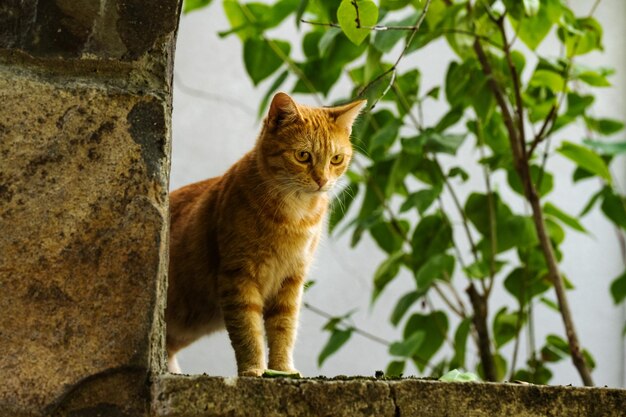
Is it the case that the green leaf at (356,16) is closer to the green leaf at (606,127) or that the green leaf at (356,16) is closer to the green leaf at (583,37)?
the green leaf at (583,37)

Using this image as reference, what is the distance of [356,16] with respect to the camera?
105cm

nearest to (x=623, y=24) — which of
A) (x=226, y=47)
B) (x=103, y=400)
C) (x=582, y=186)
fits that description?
(x=582, y=186)

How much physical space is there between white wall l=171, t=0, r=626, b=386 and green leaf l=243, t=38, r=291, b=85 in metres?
0.92

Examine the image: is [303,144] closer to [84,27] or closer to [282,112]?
[282,112]

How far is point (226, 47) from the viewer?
2.87 meters

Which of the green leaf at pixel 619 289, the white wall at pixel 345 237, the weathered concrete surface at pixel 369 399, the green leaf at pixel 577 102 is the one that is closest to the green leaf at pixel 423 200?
the green leaf at pixel 577 102

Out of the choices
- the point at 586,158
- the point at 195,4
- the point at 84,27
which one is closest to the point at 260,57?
the point at 195,4

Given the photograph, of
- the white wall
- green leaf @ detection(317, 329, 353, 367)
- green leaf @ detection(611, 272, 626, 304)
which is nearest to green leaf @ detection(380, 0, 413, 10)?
green leaf @ detection(317, 329, 353, 367)

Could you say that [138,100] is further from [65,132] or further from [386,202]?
[386,202]

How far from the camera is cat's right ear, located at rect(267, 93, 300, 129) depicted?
1465 millimetres

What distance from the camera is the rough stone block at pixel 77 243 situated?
0.77 meters

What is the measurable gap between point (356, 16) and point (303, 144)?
451mm

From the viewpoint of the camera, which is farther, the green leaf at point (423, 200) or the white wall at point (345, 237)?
the white wall at point (345, 237)

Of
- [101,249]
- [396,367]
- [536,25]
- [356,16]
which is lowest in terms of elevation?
[396,367]
